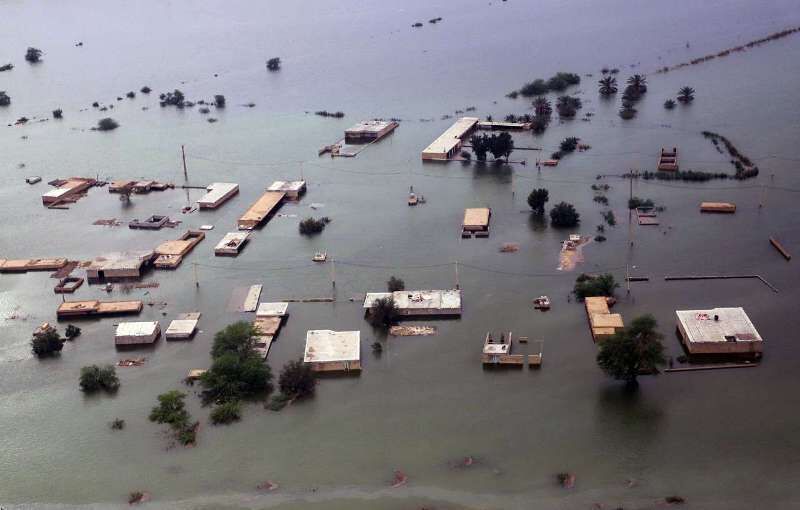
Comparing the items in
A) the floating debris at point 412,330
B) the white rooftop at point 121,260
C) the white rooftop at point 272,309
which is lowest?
the floating debris at point 412,330

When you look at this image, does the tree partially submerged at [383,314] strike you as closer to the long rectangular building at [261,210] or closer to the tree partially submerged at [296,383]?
the tree partially submerged at [296,383]

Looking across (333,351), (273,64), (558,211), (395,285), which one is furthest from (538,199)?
(273,64)

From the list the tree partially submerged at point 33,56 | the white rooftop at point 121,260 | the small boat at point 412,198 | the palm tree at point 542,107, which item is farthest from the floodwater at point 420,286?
the tree partially submerged at point 33,56

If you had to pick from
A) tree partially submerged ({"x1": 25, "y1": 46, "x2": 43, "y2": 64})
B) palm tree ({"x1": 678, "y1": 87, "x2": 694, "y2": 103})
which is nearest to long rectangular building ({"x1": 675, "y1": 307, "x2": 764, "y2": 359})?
palm tree ({"x1": 678, "y1": 87, "x2": 694, "y2": 103})

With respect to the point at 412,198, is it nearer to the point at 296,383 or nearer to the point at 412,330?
the point at 412,330

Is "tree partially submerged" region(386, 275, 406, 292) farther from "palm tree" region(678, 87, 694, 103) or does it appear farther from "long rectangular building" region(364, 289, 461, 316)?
"palm tree" region(678, 87, 694, 103)

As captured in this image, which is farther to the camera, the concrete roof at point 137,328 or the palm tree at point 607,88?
the palm tree at point 607,88
